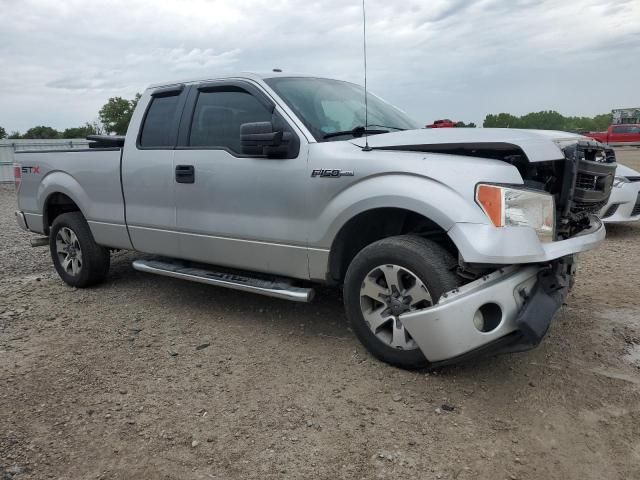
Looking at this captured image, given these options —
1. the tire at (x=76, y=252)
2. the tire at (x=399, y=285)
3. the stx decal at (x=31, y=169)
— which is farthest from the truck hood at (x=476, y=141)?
the stx decal at (x=31, y=169)

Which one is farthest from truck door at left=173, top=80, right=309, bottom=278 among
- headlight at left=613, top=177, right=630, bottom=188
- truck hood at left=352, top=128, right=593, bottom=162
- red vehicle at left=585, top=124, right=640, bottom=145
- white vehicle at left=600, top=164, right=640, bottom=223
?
red vehicle at left=585, top=124, right=640, bottom=145

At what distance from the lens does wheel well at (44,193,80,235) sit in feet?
18.6

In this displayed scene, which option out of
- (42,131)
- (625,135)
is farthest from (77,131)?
(625,135)

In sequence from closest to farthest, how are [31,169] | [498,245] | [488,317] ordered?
[498,245] → [488,317] → [31,169]

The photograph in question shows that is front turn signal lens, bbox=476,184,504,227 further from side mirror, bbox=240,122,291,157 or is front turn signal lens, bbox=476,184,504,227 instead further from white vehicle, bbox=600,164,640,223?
white vehicle, bbox=600,164,640,223

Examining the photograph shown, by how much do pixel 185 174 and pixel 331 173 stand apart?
1391 millimetres

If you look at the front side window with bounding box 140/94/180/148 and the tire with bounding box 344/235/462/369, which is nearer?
A: the tire with bounding box 344/235/462/369

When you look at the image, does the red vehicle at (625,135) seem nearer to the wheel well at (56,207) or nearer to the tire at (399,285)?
the wheel well at (56,207)

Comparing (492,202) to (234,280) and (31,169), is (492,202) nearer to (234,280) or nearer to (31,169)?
(234,280)

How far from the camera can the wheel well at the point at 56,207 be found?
18.6 ft

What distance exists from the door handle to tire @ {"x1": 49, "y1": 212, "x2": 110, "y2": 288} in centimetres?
154

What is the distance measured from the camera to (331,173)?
356cm

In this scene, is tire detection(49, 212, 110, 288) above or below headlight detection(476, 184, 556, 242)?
below

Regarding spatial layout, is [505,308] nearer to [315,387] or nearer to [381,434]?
[381,434]
